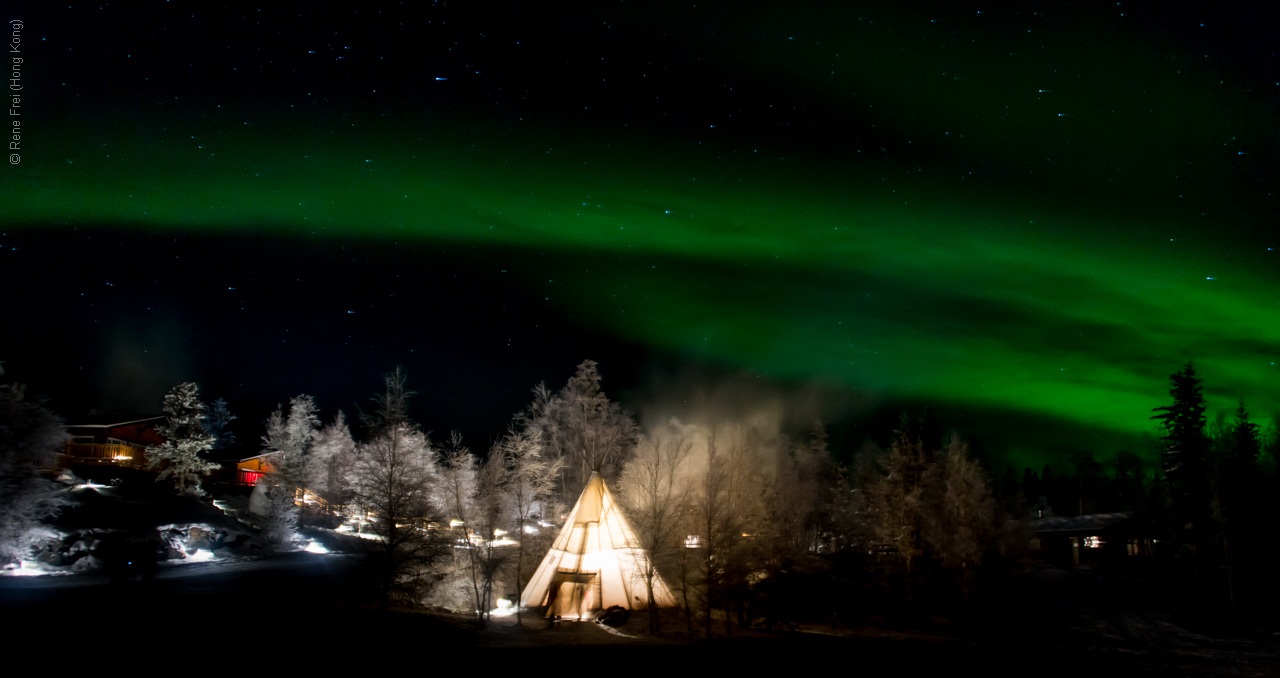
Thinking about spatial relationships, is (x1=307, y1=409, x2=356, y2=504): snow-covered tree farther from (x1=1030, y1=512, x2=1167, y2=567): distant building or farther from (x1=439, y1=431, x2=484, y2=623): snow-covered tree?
(x1=1030, y1=512, x2=1167, y2=567): distant building

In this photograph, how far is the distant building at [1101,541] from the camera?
56906 millimetres

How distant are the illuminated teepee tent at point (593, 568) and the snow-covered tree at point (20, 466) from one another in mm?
21881

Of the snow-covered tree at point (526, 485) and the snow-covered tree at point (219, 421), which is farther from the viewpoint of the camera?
the snow-covered tree at point (219, 421)

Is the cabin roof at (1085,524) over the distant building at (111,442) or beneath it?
beneath

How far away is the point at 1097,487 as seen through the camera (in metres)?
110

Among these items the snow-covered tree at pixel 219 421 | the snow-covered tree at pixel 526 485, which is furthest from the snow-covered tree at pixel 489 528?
the snow-covered tree at pixel 219 421

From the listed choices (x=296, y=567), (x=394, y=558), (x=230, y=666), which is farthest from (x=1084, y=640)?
(x=296, y=567)

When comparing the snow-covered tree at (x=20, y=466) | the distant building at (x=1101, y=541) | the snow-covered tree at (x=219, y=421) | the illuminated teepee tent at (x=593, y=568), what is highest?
the snow-covered tree at (x=219, y=421)

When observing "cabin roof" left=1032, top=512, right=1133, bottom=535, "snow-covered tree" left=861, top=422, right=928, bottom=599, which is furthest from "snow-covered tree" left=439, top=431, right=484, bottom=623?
"cabin roof" left=1032, top=512, right=1133, bottom=535

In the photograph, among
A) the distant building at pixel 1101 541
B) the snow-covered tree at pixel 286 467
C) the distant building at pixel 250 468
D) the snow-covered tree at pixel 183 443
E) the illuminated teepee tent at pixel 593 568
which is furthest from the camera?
the distant building at pixel 250 468

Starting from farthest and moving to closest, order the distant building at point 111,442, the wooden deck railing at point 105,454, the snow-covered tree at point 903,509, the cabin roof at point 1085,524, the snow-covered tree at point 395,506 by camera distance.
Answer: the cabin roof at point 1085,524 < the distant building at point 111,442 < the wooden deck railing at point 105,454 < the snow-covered tree at point 903,509 < the snow-covered tree at point 395,506

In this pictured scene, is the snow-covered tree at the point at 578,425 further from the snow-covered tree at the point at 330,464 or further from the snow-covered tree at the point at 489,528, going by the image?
the snow-covered tree at the point at 489,528

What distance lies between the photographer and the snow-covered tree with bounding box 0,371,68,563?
29281 mm

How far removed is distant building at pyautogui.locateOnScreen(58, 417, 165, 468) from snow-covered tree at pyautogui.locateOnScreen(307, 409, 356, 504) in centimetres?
1284
